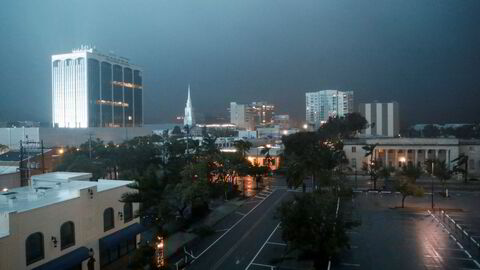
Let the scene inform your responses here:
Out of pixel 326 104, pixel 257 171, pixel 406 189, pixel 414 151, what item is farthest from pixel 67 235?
pixel 326 104

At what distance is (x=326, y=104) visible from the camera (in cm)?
17100

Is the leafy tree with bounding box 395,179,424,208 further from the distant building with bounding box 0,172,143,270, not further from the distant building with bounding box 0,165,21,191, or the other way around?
the distant building with bounding box 0,165,21,191

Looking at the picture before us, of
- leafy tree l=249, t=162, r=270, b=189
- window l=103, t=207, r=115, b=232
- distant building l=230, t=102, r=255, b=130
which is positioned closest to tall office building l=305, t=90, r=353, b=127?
distant building l=230, t=102, r=255, b=130

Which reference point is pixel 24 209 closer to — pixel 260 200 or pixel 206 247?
pixel 206 247

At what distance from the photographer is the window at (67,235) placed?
16.4m

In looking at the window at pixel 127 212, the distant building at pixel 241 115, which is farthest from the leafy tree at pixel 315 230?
the distant building at pixel 241 115

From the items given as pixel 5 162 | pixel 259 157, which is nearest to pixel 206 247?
pixel 5 162

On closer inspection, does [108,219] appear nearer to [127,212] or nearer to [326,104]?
[127,212]

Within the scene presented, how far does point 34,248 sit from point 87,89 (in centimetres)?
9871

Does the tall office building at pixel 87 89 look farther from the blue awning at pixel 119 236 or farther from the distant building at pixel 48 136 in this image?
the blue awning at pixel 119 236

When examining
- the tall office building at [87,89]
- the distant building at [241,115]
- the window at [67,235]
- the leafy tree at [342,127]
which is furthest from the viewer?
the distant building at [241,115]

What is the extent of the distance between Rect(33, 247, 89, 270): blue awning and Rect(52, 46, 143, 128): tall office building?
95.4 m

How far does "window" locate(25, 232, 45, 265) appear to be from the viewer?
48.2 ft

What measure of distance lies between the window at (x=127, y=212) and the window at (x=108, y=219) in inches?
36.9
